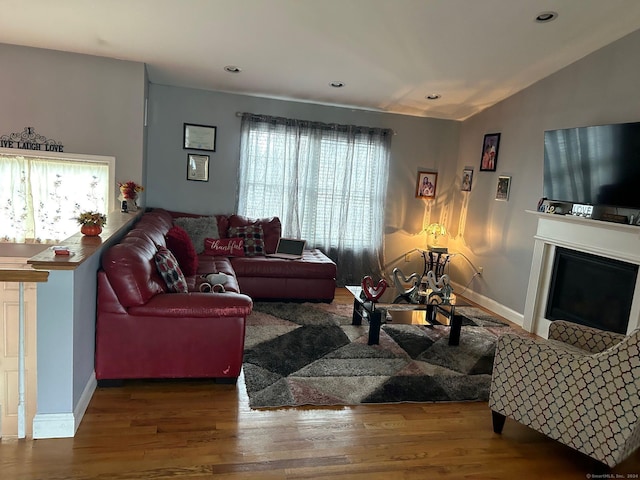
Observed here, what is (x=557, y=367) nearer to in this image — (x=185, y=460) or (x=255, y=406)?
(x=255, y=406)

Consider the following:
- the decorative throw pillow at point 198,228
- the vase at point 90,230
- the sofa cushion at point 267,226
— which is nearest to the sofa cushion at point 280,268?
the sofa cushion at point 267,226

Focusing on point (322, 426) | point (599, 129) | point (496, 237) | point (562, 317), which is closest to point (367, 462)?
point (322, 426)

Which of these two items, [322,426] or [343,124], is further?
[343,124]

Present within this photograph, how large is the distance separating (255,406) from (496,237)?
12.7ft

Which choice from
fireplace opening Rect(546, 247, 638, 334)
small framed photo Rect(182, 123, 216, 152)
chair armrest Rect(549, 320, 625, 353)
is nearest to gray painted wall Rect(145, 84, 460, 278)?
small framed photo Rect(182, 123, 216, 152)

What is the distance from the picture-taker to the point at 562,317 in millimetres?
4320

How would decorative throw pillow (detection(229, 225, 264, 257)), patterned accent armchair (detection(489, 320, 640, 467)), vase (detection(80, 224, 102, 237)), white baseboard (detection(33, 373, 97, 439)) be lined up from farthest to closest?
decorative throw pillow (detection(229, 225, 264, 257)), vase (detection(80, 224, 102, 237)), white baseboard (detection(33, 373, 97, 439)), patterned accent armchair (detection(489, 320, 640, 467))

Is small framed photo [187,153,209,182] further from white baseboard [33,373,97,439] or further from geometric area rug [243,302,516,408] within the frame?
white baseboard [33,373,97,439]

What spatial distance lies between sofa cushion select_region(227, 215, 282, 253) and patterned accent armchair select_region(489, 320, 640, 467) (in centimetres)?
338

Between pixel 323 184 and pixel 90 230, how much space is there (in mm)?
3537

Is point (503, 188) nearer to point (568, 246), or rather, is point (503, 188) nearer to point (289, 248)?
point (568, 246)

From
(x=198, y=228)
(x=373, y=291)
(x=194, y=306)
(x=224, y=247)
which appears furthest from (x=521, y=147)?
(x=194, y=306)

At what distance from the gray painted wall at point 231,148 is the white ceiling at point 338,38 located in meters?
0.36

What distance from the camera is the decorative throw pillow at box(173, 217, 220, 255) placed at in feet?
16.8
